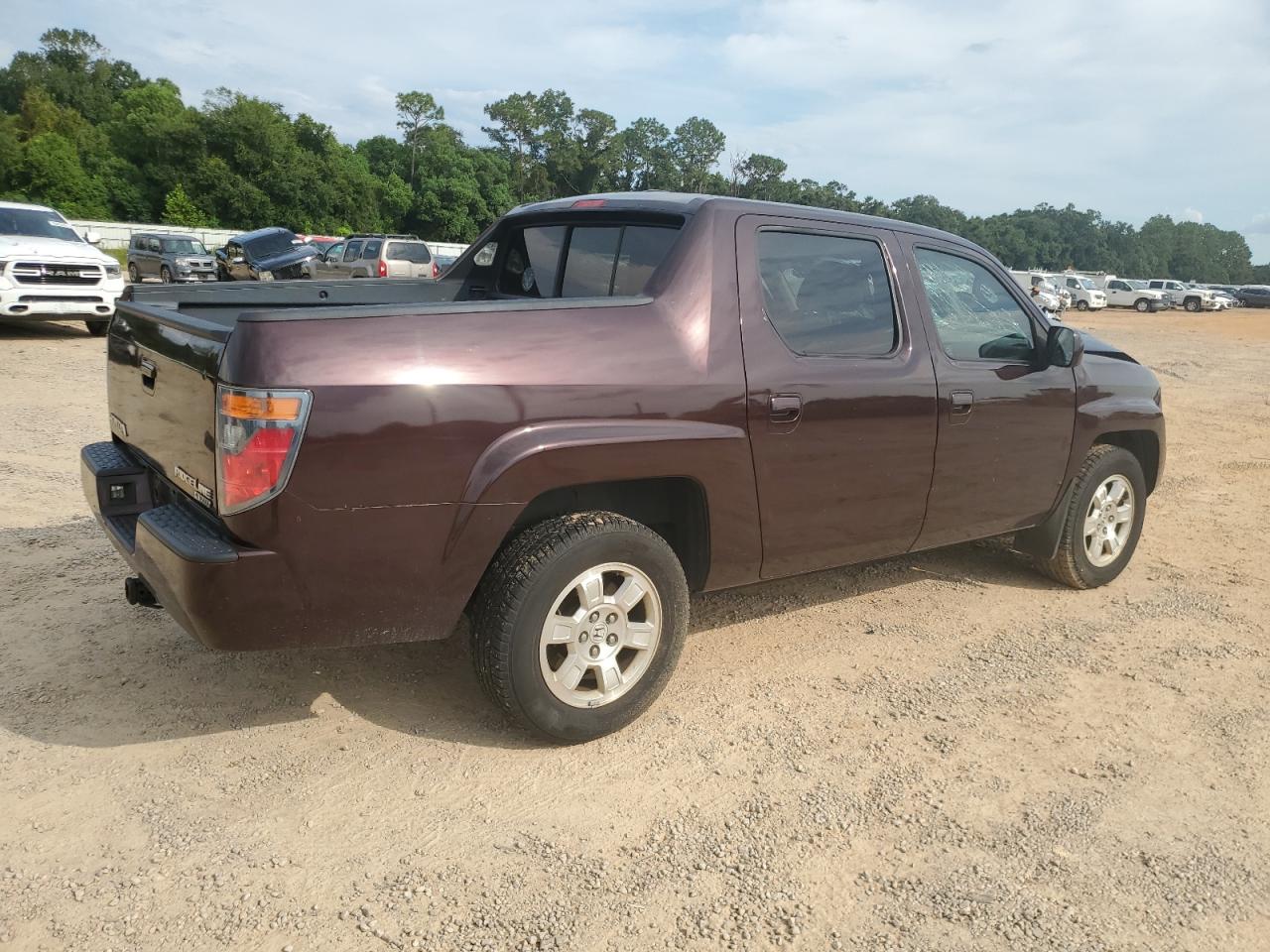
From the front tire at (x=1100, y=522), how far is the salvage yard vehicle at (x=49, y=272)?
11.8 meters

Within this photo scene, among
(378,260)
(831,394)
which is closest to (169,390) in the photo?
(831,394)

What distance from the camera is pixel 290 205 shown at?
65000mm

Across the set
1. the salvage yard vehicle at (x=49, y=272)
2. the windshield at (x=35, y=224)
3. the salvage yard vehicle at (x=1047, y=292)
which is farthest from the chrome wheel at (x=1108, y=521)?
the salvage yard vehicle at (x=1047, y=292)

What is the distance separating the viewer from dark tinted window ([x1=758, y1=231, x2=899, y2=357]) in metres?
3.71

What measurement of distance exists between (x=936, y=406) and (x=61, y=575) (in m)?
4.15

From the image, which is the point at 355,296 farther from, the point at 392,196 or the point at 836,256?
the point at 392,196

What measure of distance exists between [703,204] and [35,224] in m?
13.4

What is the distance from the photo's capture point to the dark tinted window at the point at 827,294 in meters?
3.71

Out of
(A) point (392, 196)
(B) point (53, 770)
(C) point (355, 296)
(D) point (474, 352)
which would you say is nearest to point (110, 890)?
(B) point (53, 770)

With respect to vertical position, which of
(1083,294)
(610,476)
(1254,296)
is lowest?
(610,476)

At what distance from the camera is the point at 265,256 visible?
25781mm

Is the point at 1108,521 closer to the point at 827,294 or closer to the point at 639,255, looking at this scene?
the point at 827,294

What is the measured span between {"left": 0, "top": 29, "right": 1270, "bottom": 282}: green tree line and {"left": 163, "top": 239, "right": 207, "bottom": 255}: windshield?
1596 centimetres

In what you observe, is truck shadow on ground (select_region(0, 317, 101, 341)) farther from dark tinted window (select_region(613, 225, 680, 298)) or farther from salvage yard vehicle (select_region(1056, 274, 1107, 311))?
salvage yard vehicle (select_region(1056, 274, 1107, 311))
